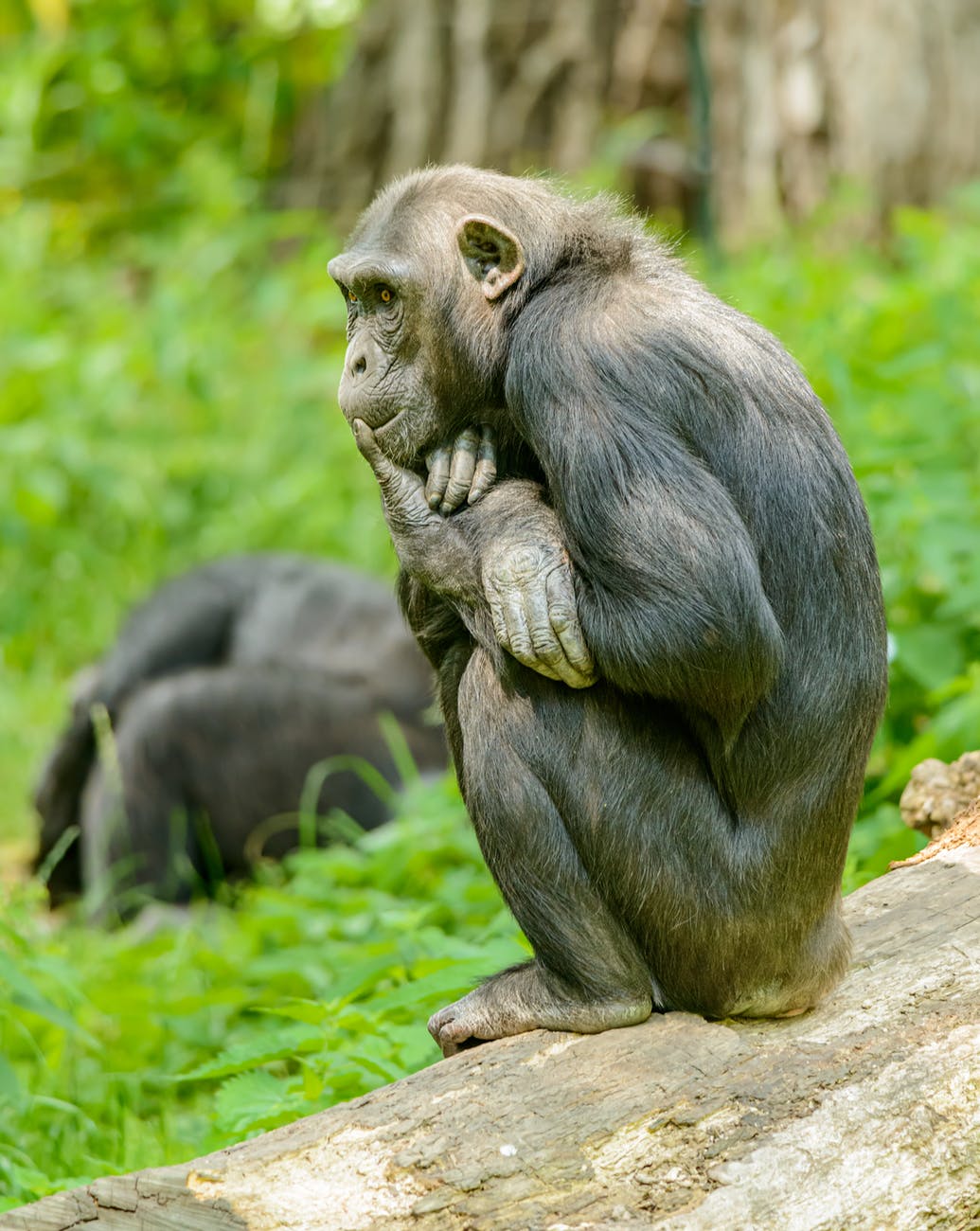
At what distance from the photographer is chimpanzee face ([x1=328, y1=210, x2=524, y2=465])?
3.39m

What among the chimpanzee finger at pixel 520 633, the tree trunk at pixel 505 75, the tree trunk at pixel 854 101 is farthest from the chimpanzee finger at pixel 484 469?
the tree trunk at pixel 505 75

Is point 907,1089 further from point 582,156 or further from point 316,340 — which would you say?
point 582,156

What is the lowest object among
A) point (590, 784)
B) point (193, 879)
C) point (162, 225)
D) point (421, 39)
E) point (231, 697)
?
point (193, 879)

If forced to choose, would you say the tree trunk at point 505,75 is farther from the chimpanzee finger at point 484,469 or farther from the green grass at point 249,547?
the chimpanzee finger at point 484,469

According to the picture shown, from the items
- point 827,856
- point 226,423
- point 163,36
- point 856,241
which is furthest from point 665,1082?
point 163,36

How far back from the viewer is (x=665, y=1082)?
2.82 metres

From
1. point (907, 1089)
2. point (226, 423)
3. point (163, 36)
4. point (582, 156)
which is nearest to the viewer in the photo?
point (907, 1089)

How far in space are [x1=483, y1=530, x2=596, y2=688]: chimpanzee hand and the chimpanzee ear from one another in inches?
24.6

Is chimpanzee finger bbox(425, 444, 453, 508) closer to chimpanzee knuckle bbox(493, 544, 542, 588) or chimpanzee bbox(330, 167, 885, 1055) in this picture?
chimpanzee bbox(330, 167, 885, 1055)

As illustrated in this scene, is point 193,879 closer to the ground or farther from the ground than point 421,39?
closer to the ground

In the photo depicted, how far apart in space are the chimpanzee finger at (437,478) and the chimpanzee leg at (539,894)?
1.38 feet

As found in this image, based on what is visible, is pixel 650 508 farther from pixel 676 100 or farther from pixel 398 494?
pixel 676 100

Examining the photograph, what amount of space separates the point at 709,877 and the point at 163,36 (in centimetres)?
1185

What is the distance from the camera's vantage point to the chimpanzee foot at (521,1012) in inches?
122
